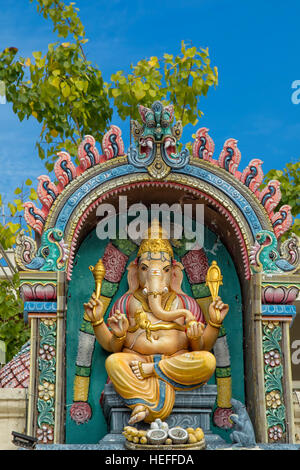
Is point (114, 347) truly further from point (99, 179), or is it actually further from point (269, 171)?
point (269, 171)

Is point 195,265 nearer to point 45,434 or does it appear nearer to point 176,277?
point 176,277

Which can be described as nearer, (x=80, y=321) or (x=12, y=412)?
(x=12, y=412)

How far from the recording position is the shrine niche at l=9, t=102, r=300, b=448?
8.32 metres

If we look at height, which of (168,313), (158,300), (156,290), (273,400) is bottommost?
(273,400)

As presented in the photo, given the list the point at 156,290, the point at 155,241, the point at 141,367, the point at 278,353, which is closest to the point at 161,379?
the point at 141,367

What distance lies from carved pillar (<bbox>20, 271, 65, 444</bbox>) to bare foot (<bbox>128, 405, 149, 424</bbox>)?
88 cm

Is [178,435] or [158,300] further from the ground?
[158,300]

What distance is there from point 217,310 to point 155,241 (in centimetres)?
117

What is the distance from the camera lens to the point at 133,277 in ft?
30.3

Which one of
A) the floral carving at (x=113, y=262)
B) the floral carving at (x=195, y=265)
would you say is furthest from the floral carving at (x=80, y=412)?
the floral carving at (x=195, y=265)

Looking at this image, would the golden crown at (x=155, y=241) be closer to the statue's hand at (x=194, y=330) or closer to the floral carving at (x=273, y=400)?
the statue's hand at (x=194, y=330)

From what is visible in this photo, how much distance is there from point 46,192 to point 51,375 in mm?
2050

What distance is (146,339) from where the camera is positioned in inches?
335
